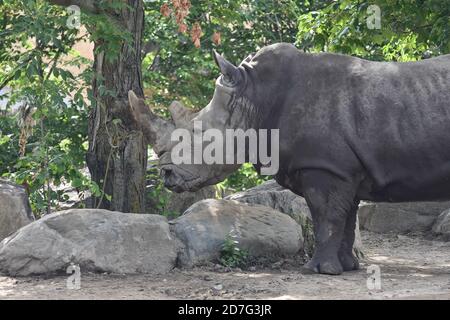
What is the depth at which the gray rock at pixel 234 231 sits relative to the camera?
8.57m

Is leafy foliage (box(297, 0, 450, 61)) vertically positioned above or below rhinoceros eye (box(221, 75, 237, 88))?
above

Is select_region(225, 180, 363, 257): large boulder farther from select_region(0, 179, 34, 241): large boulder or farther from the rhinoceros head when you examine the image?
select_region(0, 179, 34, 241): large boulder

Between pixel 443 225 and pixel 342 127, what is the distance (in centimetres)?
446

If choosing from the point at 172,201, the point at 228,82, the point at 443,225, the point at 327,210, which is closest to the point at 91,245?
the point at 228,82

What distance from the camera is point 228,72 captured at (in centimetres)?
853

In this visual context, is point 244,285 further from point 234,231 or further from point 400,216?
point 400,216

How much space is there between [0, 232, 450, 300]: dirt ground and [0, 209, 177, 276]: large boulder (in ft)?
0.46

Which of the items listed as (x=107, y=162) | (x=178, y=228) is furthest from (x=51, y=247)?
(x=107, y=162)

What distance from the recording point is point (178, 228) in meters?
8.74

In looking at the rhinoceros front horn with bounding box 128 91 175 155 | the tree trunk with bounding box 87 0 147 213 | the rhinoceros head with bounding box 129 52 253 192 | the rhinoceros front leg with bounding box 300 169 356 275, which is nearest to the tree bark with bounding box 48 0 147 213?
the tree trunk with bounding box 87 0 147 213

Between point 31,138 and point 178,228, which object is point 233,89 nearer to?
point 178,228

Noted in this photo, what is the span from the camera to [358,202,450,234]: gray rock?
1255cm
